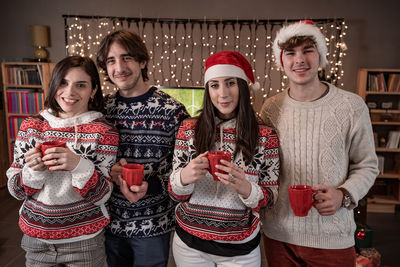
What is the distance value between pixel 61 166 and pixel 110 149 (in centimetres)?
26

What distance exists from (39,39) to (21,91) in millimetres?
877

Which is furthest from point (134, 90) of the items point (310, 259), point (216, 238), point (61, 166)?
point (310, 259)

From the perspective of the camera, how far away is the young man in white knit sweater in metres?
1.36

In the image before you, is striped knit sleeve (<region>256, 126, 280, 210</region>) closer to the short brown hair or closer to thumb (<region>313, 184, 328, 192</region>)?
thumb (<region>313, 184, 328, 192</region>)

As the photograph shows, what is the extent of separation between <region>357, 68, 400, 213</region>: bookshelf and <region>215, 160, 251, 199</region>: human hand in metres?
4.11

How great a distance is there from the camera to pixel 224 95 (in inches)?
54.6

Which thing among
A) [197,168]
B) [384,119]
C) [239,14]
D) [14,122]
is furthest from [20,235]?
[384,119]

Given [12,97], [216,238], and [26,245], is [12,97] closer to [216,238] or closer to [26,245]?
[26,245]

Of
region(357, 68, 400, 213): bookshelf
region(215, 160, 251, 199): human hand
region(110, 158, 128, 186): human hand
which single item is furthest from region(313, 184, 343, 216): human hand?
region(357, 68, 400, 213): bookshelf

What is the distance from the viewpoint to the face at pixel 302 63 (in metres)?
1.37

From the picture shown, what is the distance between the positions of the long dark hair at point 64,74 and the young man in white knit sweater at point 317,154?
92cm

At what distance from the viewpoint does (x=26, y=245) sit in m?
1.38

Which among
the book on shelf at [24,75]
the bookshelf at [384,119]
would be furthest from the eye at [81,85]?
the bookshelf at [384,119]

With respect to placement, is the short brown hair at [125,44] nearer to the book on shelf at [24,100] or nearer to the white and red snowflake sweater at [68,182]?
the white and red snowflake sweater at [68,182]
